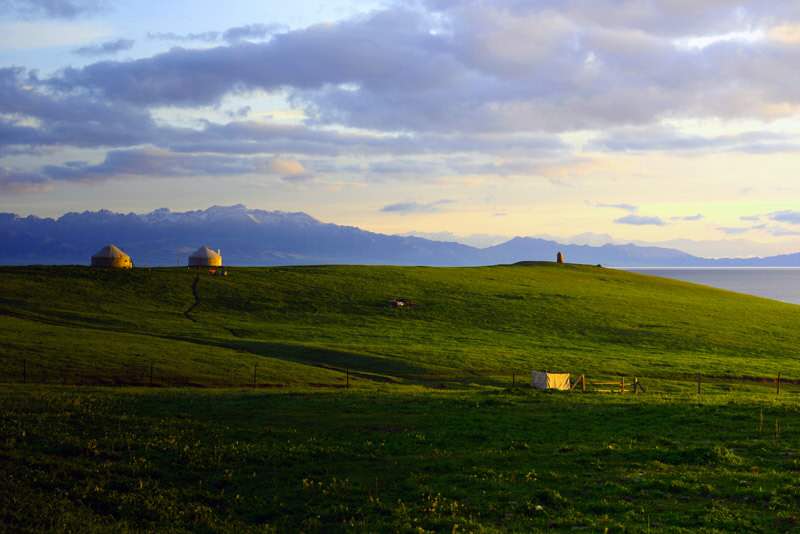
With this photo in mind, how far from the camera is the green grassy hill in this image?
58.9 metres

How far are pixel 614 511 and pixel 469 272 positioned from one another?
400ft

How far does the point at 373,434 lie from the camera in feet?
→ 94.8

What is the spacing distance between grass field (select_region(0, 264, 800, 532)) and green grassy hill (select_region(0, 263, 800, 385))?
1.86 feet

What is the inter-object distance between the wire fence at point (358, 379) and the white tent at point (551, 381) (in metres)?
1.08

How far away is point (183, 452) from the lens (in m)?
24.0

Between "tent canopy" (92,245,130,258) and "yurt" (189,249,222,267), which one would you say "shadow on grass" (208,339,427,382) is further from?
"tent canopy" (92,245,130,258)

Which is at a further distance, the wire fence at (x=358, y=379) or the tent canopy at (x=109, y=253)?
the tent canopy at (x=109, y=253)

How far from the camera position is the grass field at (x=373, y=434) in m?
18.1

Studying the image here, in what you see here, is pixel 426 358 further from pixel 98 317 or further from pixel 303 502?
pixel 303 502

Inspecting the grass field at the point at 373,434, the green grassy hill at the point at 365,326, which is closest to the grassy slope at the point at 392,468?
the grass field at the point at 373,434

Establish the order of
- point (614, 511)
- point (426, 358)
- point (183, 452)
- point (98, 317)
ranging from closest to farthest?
A: point (614, 511) < point (183, 452) < point (426, 358) < point (98, 317)

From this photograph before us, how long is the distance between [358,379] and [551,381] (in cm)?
1450

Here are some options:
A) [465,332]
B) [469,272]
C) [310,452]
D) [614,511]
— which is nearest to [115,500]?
[310,452]

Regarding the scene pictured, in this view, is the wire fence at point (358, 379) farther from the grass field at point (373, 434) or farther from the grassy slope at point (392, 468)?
the grassy slope at point (392, 468)
